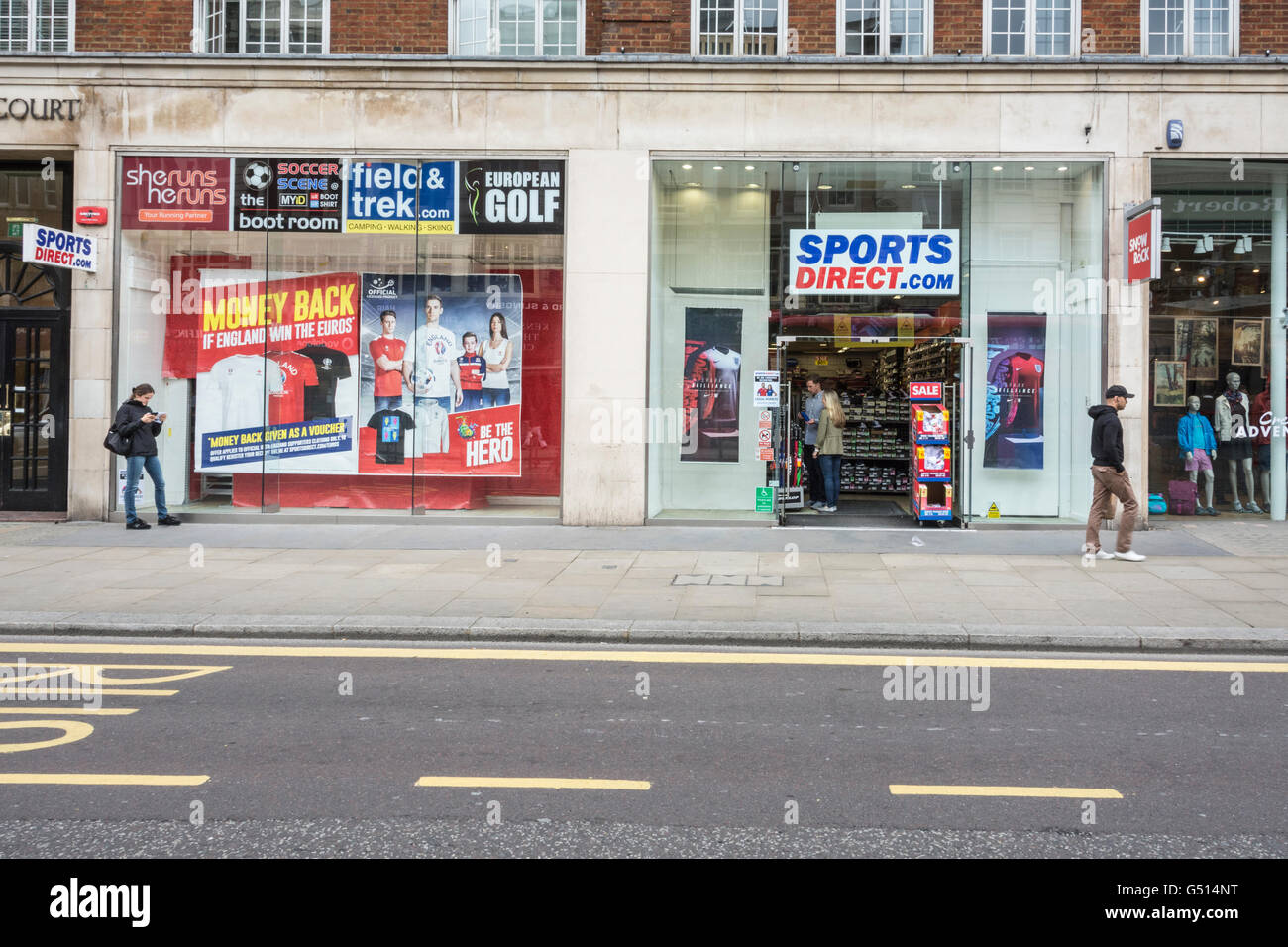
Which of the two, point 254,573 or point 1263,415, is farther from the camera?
point 1263,415

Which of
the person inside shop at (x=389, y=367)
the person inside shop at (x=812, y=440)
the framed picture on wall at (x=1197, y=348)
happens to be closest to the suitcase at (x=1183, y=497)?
the framed picture on wall at (x=1197, y=348)

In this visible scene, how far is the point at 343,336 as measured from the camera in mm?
15242

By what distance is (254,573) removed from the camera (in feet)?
36.4

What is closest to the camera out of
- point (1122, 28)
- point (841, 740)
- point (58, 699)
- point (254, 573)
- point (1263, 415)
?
point (841, 740)

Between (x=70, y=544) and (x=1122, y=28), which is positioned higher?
(x=1122, y=28)

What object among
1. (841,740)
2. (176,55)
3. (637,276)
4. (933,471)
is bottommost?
(841,740)

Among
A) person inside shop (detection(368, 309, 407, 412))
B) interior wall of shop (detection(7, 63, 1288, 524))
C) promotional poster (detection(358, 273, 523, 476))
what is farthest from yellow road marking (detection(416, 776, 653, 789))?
person inside shop (detection(368, 309, 407, 412))

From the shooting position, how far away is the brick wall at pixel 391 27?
14.7m

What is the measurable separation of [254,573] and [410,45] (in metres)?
8.20

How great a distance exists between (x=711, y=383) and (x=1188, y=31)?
326 inches

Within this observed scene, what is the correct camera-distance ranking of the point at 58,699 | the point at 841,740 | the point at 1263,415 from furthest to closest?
the point at 1263,415 < the point at 58,699 < the point at 841,740

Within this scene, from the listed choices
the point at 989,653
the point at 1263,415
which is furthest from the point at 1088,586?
the point at 1263,415

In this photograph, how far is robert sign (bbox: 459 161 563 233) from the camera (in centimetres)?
1468

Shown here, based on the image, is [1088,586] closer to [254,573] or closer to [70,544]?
[254,573]
